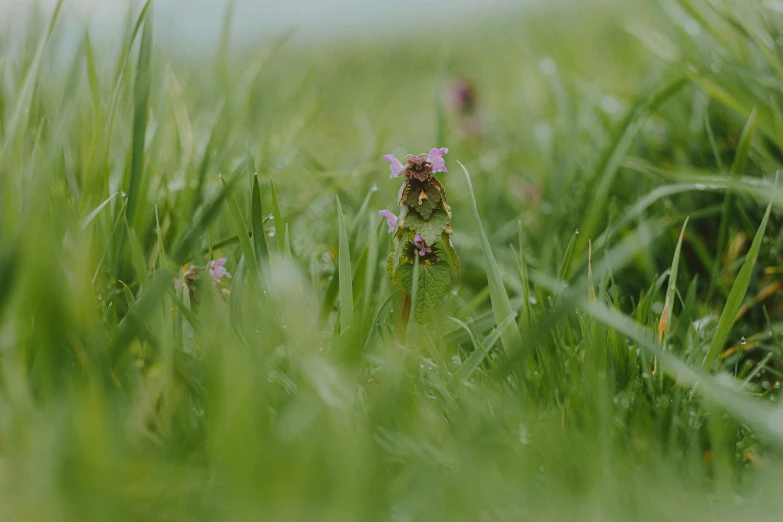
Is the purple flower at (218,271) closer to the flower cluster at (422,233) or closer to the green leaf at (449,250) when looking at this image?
the flower cluster at (422,233)

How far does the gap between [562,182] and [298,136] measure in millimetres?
892

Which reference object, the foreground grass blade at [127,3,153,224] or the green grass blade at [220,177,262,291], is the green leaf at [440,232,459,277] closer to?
the green grass blade at [220,177,262,291]

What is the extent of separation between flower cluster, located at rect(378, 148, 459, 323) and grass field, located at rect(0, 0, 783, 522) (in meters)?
0.06

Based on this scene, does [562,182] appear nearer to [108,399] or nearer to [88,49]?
[88,49]

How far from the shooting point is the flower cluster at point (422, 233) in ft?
4.05

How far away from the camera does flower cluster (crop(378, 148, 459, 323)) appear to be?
1.23m

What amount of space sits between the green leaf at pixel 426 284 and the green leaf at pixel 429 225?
0.07m

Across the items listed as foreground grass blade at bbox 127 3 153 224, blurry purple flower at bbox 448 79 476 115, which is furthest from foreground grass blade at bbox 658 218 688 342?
blurry purple flower at bbox 448 79 476 115

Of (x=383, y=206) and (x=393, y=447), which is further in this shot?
(x=383, y=206)

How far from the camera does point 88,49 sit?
61.1 inches

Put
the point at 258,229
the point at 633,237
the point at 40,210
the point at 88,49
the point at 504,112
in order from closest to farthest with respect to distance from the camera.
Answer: the point at 40,210 < the point at 258,229 < the point at 88,49 < the point at 633,237 < the point at 504,112

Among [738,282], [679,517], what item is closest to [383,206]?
[738,282]

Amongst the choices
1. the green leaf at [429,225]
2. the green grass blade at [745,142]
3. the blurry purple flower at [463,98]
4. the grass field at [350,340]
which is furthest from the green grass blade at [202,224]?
the blurry purple flower at [463,98]

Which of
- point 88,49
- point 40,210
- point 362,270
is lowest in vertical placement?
point 362,270
